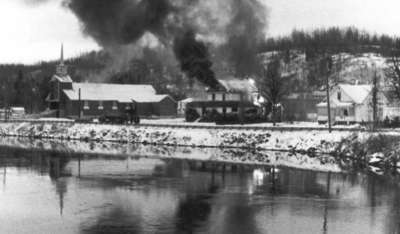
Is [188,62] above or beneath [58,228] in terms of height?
above

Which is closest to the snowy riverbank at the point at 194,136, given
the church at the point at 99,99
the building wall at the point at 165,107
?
the church at the point at 99,99

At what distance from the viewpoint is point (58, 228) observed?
23.3 metres

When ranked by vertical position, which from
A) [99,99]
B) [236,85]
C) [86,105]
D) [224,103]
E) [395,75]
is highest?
[236,85]

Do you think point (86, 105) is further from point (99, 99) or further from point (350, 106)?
point (350, 106)

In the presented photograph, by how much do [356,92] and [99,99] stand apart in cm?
4678

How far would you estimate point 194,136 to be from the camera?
227 ft

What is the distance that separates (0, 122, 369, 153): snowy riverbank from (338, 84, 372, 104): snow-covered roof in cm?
2761

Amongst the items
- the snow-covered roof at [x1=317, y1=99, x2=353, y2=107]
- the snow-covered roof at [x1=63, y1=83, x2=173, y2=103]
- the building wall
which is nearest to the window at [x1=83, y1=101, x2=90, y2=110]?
the snow-covered roof at [x1=63, y1=83, x2=173, y2=103]

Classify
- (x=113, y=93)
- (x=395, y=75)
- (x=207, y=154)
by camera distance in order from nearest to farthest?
(x=207, y=154) < (x=395, y=75) < (x=113, y=93)

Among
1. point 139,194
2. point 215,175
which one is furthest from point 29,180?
point 215,175

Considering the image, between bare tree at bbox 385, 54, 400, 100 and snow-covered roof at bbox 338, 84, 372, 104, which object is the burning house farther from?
bare tree at bbox 385, 54, 400, 100

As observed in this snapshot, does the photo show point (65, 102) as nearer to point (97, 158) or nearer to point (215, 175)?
point (97, 158)

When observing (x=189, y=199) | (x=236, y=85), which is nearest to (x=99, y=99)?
(x=236, y=85)

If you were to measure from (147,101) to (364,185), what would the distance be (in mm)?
84420
